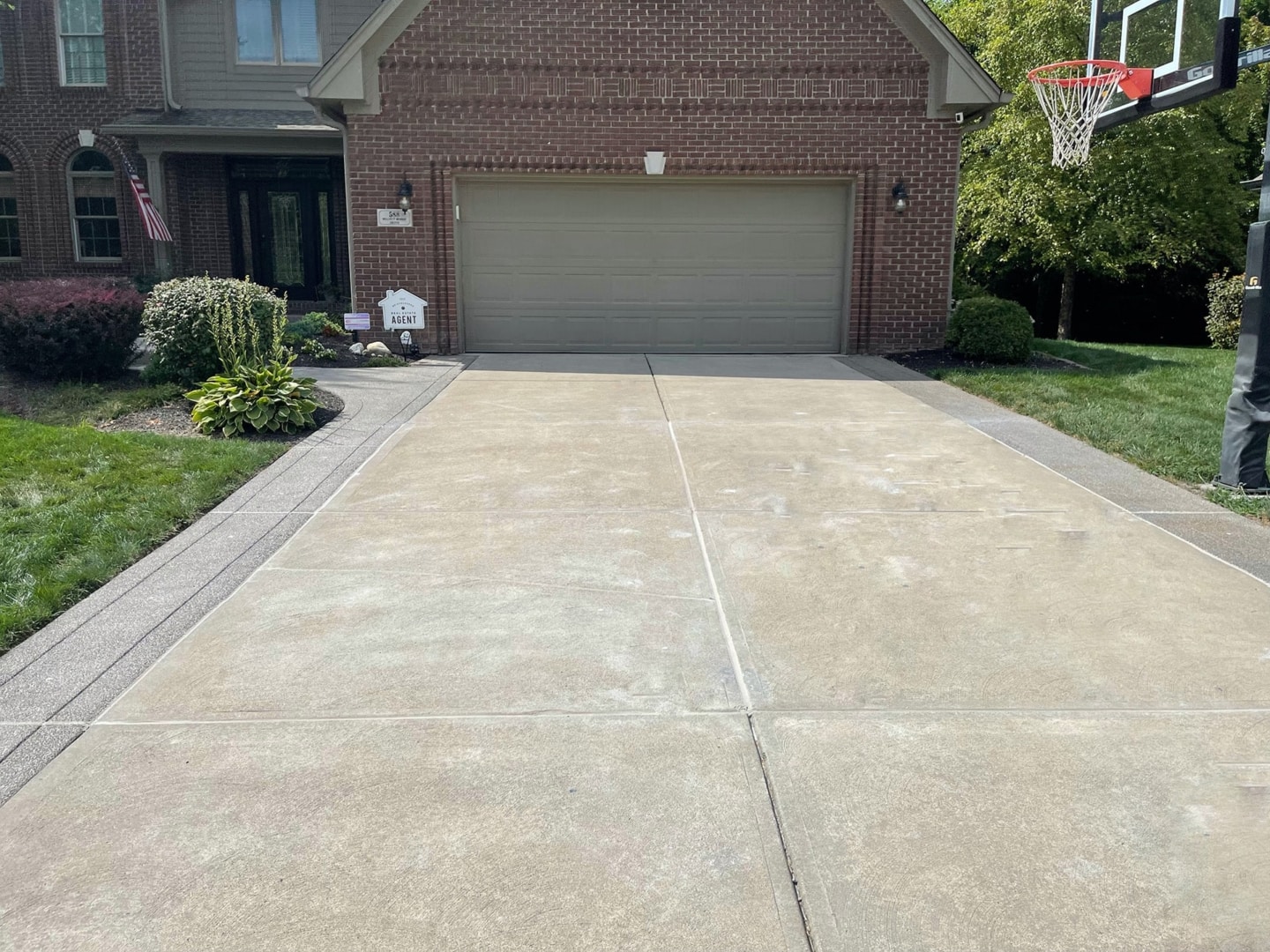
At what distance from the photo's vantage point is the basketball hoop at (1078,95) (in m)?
9.25

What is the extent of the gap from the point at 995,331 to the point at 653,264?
15.6 ft

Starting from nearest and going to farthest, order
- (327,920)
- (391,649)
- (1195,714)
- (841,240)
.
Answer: (327,920), (1195,714), (391,649), (841,240)

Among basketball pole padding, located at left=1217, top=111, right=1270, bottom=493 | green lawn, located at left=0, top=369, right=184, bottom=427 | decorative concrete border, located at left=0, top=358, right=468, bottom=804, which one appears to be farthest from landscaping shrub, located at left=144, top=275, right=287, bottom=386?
basketball pole padding, located at left=1217, top=111, right=1270, bottom=493

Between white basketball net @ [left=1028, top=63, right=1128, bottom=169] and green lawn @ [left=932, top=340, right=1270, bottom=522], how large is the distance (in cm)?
240

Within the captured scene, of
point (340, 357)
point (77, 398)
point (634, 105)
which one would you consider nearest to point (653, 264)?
point (634, 105)

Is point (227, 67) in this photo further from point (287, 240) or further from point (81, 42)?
point (287, 240)

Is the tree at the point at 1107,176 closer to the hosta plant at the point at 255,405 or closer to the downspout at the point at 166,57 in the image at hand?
the downspout at the point at 166,57

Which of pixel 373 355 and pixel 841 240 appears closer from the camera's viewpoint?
pixel 373 355

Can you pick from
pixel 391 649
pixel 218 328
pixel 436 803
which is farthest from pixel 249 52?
pixel 436 803

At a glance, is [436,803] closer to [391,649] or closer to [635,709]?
[635,709]

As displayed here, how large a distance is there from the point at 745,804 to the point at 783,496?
4.04 metres

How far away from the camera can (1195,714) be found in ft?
13.1

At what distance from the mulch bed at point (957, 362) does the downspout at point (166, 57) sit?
13331mm

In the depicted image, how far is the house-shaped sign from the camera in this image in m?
15.0
